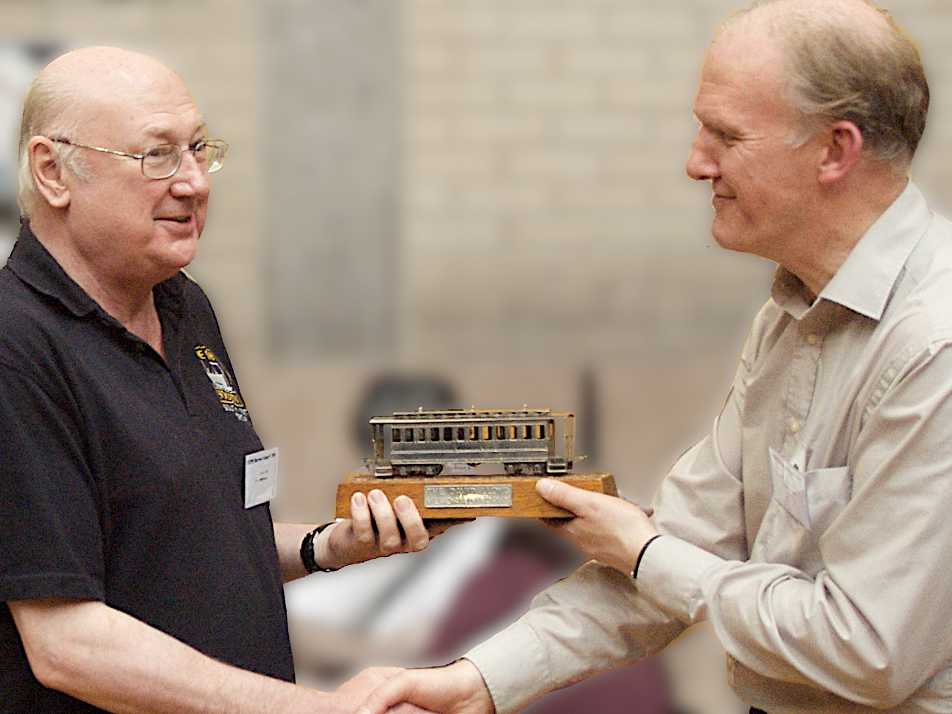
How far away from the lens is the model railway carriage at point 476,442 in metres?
2.22

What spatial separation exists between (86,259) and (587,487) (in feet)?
2.75

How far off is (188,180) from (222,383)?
39 centimetres

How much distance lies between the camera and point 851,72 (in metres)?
1.92

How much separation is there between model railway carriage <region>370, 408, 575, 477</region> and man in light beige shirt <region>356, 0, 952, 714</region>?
0.09m

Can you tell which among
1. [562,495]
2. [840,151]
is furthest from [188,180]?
[840,151]

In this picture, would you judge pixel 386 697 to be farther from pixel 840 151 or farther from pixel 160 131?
pixel 840 151

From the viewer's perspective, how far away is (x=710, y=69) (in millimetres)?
2010

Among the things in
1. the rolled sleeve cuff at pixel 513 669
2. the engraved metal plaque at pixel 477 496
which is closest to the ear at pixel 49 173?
the engraved metal plaque at pixel 477 496

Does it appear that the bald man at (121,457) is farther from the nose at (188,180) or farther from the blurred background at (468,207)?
the blurred background at (468,207)

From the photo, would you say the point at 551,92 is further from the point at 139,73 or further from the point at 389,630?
the point at 139,73

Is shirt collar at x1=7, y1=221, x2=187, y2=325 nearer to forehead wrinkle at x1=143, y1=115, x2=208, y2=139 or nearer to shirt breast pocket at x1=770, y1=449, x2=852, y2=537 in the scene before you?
forehead wrinkle at x1=143, y1=115, x2=208, y2=139

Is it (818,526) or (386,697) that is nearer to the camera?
(818,526)

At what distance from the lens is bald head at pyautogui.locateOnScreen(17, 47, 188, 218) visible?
6.63 feet

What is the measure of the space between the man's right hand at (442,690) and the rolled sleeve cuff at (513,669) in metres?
0.01
